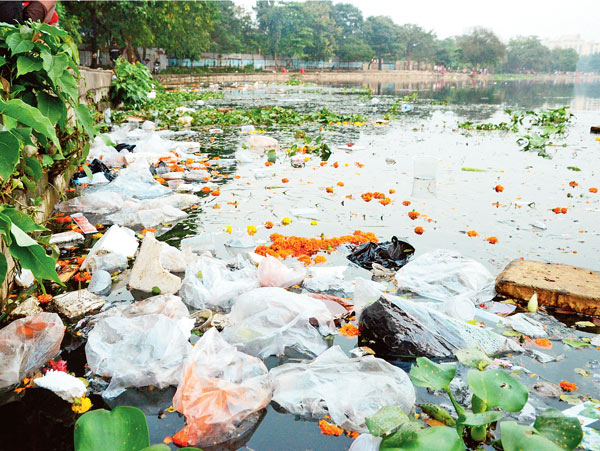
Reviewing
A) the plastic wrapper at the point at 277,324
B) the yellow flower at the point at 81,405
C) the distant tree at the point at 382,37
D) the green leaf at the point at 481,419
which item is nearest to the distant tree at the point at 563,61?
the distant tree at the point at 382,37

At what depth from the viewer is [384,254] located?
3.17 metres

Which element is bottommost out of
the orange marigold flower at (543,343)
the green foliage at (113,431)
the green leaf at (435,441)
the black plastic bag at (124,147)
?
the orange marigold flower at (543,343)

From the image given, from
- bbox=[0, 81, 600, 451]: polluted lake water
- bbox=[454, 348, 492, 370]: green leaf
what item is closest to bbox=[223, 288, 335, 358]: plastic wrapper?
bbox=[0, 81, 600, 451]: polluted lake water

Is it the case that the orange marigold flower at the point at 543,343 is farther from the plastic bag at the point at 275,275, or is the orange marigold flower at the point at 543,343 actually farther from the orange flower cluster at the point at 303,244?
the orange flower cluster at the point at 303,244

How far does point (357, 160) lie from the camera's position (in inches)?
258

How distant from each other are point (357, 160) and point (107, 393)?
17.0ft

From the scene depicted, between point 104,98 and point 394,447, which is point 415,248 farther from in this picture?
point 104,98

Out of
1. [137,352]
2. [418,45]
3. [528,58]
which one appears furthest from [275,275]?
[528,58]

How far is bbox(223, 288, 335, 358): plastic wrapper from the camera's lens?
84.1 inches

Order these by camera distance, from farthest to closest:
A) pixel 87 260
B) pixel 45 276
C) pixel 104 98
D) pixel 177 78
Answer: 1. pixel 177 78
2. pixel 104 98
3. pixel 87 260
4. pixel 45 276

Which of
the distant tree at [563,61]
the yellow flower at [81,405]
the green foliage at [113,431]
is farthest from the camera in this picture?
the distant tree at [563,61]

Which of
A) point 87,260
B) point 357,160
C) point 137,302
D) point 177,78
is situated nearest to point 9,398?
point 137,302

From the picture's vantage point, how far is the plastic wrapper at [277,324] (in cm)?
214

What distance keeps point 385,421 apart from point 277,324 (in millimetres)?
881
